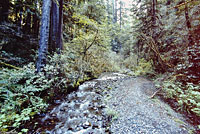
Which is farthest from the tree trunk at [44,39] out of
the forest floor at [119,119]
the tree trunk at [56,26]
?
the forest floor at [119,119]

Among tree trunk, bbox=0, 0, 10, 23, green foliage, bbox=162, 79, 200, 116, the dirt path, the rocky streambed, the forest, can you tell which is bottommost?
the rocky streambed

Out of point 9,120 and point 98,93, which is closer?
point 9,120

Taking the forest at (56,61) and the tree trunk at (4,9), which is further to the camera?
the tree trunk at (4,9)

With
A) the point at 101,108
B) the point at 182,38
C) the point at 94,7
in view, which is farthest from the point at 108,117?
the point at 94,7

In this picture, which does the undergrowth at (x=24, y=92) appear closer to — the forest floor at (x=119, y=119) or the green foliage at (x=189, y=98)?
the forest floor at (x=119, y=119)

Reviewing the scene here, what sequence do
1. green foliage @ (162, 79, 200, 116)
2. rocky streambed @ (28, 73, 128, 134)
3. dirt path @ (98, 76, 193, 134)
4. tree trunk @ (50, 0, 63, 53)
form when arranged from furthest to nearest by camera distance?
tree trunk @ (50, 0, 63, 53) → green foliage @ (162, 79, 200, 116) → rocky streambed @ (28, 73, 128, 134) → dirt path @ (98, 76, 193, 134)

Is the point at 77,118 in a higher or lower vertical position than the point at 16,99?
lower

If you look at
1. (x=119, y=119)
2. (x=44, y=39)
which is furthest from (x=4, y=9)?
(x=119, y=119)

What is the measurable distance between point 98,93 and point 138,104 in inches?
87.7

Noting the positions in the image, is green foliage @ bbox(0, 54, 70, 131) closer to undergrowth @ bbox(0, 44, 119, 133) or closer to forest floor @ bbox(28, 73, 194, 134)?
undergrowth @ bbox(0, 44, 119, 133)

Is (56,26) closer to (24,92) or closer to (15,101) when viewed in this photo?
(24,92)

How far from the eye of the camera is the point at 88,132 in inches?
102

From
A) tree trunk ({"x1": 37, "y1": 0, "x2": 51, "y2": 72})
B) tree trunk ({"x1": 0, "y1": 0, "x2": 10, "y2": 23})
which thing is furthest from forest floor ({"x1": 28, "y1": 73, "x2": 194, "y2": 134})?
tree trunk ({"x1": 0, "y1": 0, "x2": 10, "y2": 23})

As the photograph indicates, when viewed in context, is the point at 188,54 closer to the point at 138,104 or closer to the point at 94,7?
the point at 138,104
